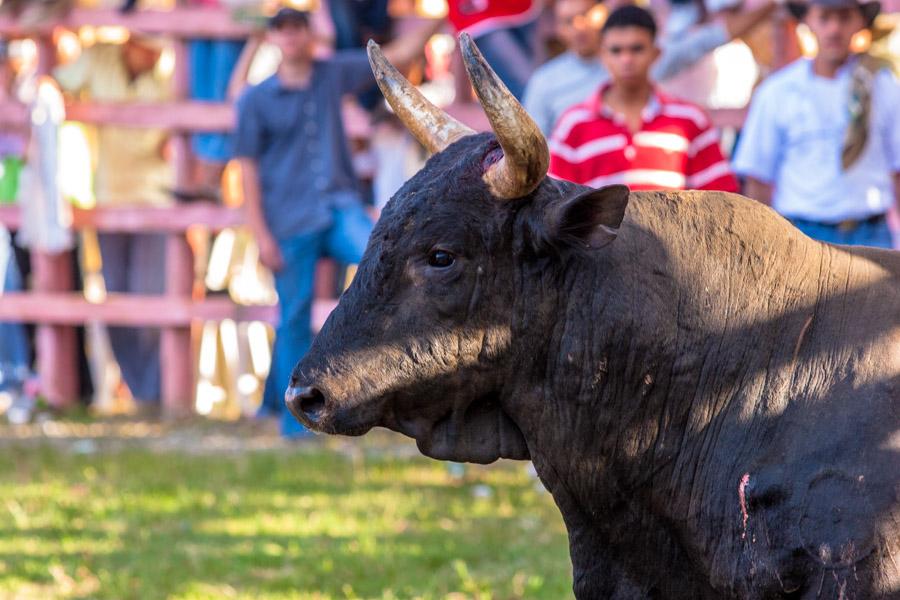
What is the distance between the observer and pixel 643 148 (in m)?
5.92

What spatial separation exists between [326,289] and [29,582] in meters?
4.27

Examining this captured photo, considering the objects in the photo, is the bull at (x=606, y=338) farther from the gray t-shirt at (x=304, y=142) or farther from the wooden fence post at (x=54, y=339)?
the wooden fence post at (x=54, y=339)

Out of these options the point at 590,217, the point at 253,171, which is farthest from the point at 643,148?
the point at 253,171

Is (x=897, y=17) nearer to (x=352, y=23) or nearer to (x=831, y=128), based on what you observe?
(x=831, y=128)

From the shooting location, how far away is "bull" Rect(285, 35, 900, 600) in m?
3.29

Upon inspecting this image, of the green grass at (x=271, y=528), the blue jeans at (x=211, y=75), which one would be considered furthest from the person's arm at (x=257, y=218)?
the blue jeans at (x=211, y=75)

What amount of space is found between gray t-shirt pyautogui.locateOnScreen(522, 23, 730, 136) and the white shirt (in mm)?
Result: 870

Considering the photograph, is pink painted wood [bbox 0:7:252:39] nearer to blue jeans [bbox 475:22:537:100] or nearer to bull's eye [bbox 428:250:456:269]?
blue jeans [bbox 475:22:537:100]

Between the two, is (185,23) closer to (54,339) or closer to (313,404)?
(54,339)

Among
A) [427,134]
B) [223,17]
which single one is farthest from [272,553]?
[223,17]

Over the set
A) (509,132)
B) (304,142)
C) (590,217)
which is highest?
(509,132)

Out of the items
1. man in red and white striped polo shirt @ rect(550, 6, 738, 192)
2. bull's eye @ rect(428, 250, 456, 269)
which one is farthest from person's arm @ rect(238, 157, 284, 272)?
bull's eye @ rect(428, 250, 456, 269)

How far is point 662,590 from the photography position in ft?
11.2

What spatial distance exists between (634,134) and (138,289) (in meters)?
5.45
